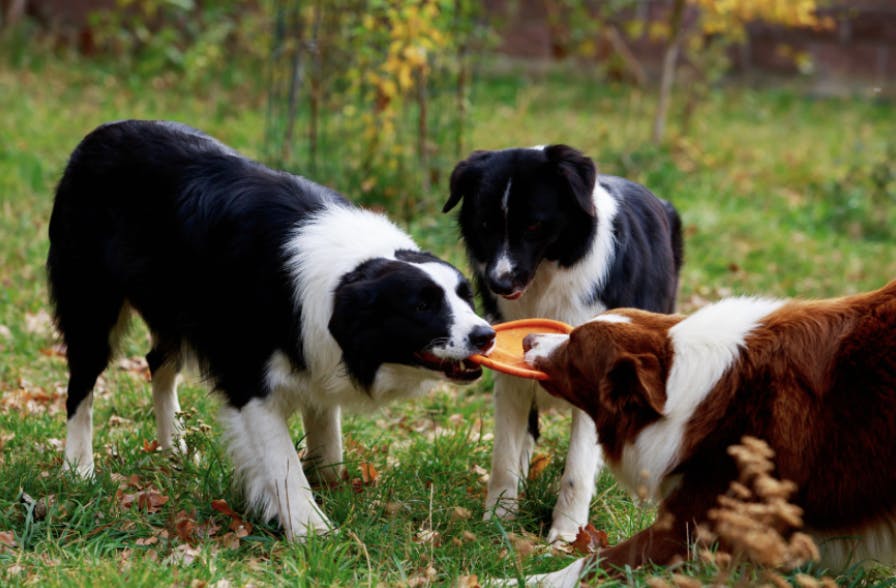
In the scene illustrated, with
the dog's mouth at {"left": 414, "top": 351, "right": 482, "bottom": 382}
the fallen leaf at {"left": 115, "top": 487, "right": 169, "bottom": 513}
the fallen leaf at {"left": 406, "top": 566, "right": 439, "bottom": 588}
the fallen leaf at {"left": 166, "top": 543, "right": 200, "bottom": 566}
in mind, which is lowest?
the fallen leaf at {"left": 115, "top": 487, "right": 169, "bottom": 513}

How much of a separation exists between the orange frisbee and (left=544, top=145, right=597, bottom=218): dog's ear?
53cm

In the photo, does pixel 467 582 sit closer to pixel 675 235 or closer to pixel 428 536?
pixel 428 536

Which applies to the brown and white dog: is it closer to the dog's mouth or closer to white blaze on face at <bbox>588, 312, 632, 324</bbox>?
white blaze on face at <bbox>588, 312, 632, 324</bbox>

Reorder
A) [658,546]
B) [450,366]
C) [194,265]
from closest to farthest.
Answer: [658,546] → [450,366] → [194,265]

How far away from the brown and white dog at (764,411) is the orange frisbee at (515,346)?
1.16 feet

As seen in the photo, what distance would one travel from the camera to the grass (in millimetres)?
4125

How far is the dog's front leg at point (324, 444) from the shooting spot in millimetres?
4953

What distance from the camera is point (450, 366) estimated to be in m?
4.32

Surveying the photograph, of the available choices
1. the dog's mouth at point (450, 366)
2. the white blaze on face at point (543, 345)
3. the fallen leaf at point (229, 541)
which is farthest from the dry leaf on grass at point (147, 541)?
the white blaze on face at point (543, 345)

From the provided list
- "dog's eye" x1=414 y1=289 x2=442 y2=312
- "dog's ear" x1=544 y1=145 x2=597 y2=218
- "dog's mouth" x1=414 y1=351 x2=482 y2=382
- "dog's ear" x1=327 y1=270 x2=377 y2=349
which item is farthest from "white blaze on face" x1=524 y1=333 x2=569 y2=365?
"dog's ear" x1=544 y1=145 x2=597 y2=218

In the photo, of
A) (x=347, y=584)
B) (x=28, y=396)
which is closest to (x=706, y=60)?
(x=28, y=396)

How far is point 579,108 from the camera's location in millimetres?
13992

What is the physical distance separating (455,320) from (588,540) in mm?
1062

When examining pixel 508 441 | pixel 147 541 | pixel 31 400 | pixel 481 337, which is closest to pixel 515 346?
pixel 481 337
